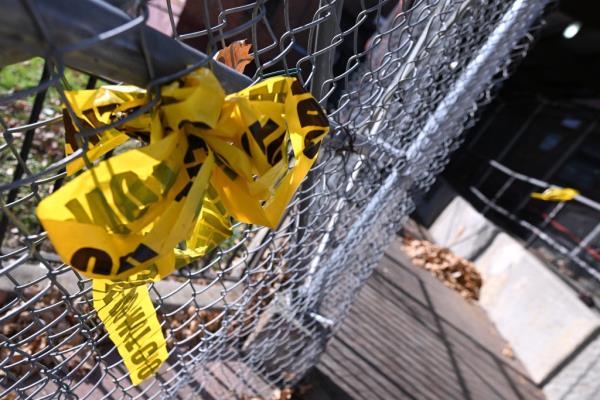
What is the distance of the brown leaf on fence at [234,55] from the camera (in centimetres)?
88

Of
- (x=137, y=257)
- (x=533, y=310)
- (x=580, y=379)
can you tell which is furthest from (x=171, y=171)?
(x=533, y=310)

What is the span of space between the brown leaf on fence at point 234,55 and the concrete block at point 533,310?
5185mm

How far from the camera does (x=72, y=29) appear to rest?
0.48m

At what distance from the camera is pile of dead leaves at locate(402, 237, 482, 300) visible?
638cm

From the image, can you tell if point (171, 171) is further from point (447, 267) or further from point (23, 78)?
point (447, 267)

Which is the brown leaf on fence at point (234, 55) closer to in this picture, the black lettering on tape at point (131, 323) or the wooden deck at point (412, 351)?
the black lettering on tape at point (131, 323)

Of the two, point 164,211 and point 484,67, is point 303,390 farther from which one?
point 164,211

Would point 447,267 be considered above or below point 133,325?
below

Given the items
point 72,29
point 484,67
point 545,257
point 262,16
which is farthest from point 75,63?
point 545,257

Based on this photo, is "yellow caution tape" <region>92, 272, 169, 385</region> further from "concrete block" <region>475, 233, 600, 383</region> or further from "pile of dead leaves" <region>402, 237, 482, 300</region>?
"pile of dead leaves" <region>402, 237, 482, 300</region>

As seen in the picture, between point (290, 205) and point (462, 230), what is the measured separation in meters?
6.95

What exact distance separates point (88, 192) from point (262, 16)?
0.49m

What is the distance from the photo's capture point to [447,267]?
6602 millimetres

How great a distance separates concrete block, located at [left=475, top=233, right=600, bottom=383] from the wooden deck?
232 mm
